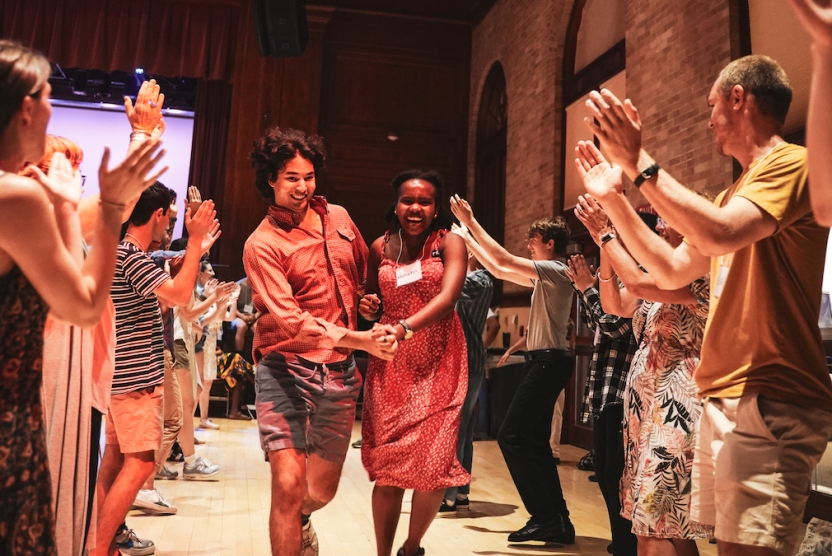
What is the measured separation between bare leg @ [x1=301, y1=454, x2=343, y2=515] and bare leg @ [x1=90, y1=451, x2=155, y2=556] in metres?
0.63

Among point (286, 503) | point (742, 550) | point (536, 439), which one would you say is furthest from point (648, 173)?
point (536, 439)

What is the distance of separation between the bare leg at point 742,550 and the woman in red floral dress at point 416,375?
1.24m

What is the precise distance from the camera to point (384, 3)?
10383 millimetres

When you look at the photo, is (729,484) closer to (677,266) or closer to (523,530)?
(677,266)

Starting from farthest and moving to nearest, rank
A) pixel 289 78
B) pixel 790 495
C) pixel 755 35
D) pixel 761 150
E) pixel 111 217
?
pixel 289 78 < pixel 755 35 < pixel 761 150 < pixel 790 495 < pixel 111 217

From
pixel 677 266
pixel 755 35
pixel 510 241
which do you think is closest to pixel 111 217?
pixel 677 266

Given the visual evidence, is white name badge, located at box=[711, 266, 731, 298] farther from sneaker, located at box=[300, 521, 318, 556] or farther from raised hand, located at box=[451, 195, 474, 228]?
sneaker, located at box=[300, 521, 318, 556]

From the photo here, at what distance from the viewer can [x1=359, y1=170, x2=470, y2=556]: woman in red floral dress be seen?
8.89 ft

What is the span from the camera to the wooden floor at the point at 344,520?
136 inches

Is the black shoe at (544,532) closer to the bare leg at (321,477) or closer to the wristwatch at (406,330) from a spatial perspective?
the bare leg at (321,477)

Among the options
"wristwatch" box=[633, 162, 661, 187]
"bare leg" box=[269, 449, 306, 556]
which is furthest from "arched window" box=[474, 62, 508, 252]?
"wristwatch" box=[633, 162, 661, 187]

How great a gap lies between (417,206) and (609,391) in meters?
1.14

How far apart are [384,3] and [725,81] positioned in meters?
9.37

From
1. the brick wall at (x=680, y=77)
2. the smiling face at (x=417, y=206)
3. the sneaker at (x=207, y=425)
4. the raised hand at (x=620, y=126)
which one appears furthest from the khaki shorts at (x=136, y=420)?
the sneaker at (x=207, y=425)
